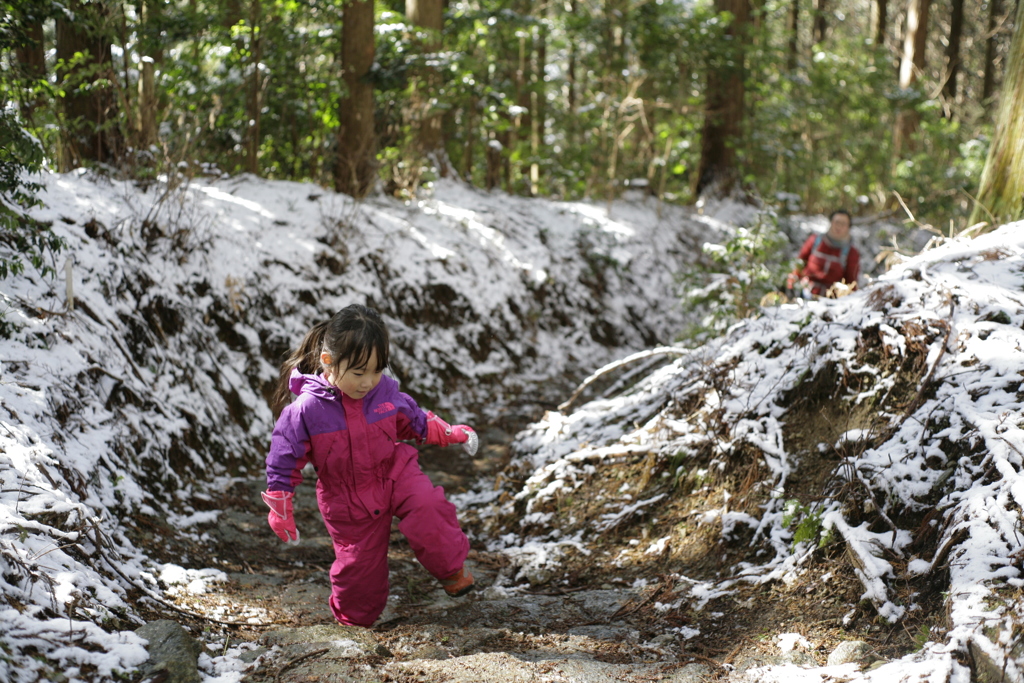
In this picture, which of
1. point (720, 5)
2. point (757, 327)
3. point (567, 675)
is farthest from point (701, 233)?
point (567, 675)

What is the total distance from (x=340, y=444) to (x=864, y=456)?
7.46ft

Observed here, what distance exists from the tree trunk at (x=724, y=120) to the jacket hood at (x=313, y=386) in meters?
11.4

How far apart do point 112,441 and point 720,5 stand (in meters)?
12.8

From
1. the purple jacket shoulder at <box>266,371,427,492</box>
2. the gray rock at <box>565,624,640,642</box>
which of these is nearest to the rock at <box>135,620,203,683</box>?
the purple jacket shoulder at <box>266,371,427,492</box>

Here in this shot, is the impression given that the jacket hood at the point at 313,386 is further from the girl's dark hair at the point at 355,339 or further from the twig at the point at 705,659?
the twig at the point at 705,659

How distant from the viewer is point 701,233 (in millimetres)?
12242

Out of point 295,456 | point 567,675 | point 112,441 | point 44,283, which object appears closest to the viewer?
point 567,675

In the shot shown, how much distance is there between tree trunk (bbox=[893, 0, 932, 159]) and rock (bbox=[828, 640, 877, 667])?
15.8 metres

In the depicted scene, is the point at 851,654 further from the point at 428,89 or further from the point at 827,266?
the point at 428,89

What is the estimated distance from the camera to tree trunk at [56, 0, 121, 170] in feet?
18.0

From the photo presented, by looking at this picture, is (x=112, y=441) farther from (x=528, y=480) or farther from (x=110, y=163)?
(x=110, y=163)

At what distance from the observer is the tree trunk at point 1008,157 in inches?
159

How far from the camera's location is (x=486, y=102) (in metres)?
9.88

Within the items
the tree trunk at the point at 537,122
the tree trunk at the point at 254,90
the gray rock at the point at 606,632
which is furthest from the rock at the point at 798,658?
the tree trunk at the point at 537,122
